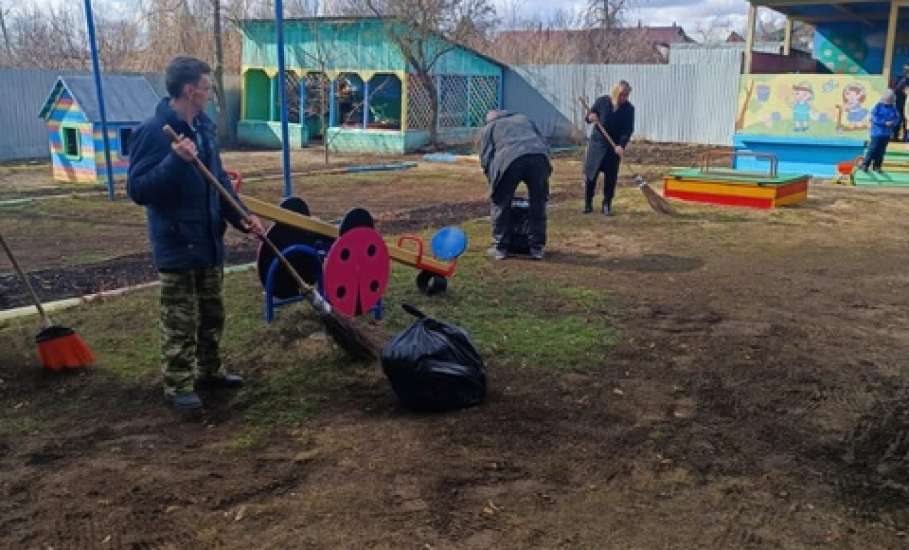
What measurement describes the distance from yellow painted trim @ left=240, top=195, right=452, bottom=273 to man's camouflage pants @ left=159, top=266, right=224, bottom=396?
80cm

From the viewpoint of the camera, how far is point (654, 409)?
4.22 meters

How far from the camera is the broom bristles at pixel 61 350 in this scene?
4668 millimetres

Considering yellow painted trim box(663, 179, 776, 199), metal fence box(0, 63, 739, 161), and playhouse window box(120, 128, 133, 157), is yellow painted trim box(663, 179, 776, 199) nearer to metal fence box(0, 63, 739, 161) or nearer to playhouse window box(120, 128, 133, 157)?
playhouse window box(120, 128, 133, 157)

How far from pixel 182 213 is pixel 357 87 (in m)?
21.1

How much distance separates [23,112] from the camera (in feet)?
61.5

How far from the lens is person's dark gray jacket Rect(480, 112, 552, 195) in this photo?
7816 millimetres

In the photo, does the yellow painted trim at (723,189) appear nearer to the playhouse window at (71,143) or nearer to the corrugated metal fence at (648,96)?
the playhouse window at (71,143)

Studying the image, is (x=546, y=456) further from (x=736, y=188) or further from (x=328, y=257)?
(x=736, y=188)

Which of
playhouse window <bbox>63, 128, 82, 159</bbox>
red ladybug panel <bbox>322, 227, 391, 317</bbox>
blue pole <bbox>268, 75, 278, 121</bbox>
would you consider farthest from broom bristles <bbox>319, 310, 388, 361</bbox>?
blue pole <bbox>268, 75, 278, 121</bbox>

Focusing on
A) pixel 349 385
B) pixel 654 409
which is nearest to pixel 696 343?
Answer: pixel 654 409

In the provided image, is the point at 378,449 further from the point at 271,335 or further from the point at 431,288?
the point at 431,288

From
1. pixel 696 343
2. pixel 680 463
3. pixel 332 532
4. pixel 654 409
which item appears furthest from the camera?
pixel 696 343

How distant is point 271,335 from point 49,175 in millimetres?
11985

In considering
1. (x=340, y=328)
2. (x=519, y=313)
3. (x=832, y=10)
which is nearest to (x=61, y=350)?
(x=340, y=328)
